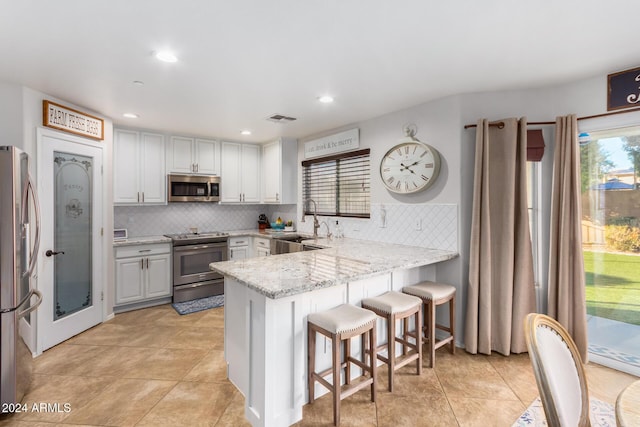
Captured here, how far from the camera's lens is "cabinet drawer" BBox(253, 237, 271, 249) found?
4.77m

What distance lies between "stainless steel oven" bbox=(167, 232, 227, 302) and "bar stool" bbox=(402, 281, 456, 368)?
3019 mm

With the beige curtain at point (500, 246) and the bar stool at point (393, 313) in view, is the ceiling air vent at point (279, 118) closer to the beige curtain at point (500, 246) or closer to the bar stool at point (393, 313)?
the beige curtain at point (500, 246)

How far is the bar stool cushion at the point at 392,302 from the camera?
2.32m

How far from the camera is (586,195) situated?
9.02 feet

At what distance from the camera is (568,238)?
2.60 meters

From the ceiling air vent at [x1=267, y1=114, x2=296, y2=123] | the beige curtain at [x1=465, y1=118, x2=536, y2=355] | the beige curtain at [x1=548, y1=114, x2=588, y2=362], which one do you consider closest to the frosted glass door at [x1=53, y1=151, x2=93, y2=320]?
the ceiling air vent at [x1=267, y1=114, x2=296, y2=123]

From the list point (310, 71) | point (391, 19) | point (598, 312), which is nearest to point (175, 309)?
point (310, 71)

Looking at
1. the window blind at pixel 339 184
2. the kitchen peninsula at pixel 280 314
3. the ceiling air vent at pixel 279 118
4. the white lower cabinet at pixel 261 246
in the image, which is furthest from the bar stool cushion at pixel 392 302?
the white lower cabinet at pixel 261 246

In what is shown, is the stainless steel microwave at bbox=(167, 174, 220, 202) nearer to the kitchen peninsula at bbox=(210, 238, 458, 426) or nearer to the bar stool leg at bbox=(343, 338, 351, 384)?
the kitchen peninsula at bbox=(210, 238, 458, 426)

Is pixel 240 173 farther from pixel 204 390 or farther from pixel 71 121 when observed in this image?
pixel 204 390

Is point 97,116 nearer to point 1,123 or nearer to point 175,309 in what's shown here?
point 1,123

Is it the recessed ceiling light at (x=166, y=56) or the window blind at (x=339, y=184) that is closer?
the recessed ceiling light at (x=166, y=56)

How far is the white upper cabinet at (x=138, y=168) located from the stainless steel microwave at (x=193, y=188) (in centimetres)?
11

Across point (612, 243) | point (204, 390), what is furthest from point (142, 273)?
point (612, 243)
